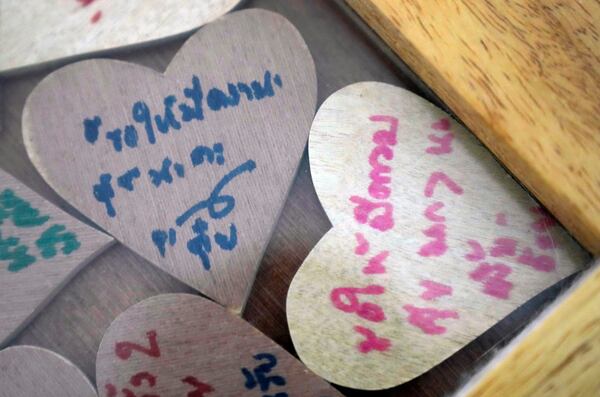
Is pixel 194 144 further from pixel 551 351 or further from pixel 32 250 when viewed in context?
pixel 551 351

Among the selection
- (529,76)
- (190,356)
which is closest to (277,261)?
(190,356)

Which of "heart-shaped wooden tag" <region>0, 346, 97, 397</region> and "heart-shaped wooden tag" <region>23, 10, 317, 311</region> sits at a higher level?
"heart-shaped wooden tag" <region>23, 10, 317, 311</region>

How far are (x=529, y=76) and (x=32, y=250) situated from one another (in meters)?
0.32

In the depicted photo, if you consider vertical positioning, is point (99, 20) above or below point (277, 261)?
above

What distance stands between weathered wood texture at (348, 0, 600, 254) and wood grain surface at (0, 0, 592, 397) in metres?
0.04

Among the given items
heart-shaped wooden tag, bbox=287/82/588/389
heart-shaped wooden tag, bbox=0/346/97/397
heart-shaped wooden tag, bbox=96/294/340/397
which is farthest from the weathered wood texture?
heart-shaped wooden tag, bbox=0/346/97/397

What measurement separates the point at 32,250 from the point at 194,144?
4.8 inches

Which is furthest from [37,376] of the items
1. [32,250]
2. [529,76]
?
[529,76]

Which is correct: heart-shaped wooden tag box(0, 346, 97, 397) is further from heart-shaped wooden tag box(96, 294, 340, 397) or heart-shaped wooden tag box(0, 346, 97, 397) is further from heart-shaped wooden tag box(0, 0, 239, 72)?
heart-shaped wooden tag box(0, 0, 239, 72)

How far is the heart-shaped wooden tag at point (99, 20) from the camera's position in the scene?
43 centimetres

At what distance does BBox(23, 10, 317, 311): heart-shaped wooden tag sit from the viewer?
420 millimetres

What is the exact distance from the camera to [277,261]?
42cm

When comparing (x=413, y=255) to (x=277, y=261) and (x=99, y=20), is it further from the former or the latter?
(x=99, y=20)

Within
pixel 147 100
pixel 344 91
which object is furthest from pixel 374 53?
pixel 147 100
